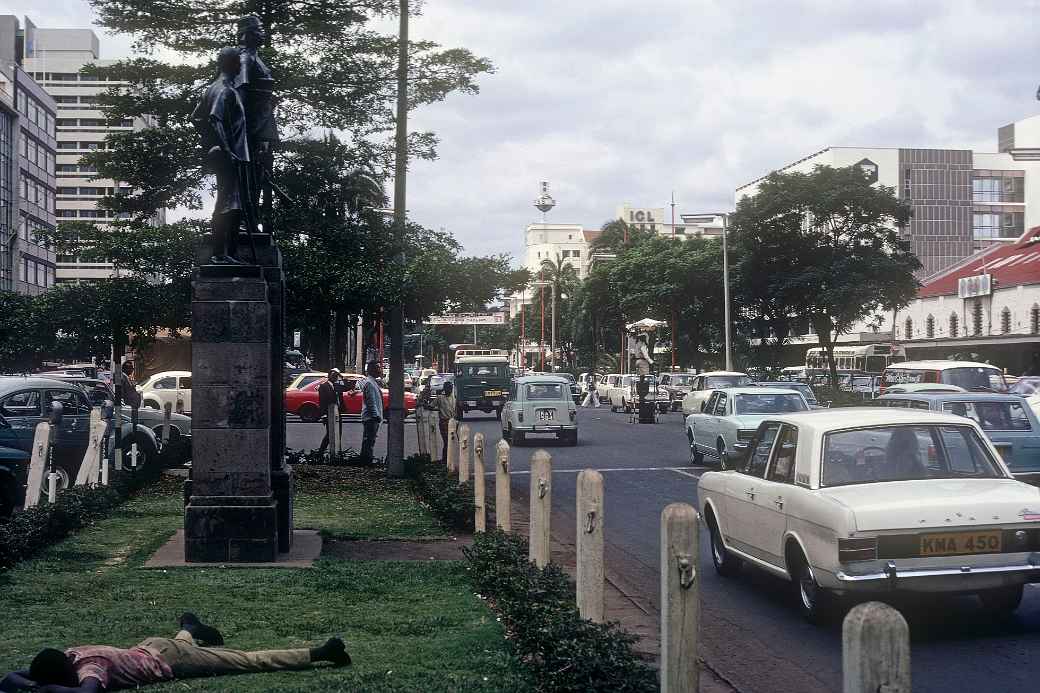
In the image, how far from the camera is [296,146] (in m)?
18.5

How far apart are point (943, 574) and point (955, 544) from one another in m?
0.21

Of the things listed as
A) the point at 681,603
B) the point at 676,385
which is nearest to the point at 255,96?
the point at 681,603

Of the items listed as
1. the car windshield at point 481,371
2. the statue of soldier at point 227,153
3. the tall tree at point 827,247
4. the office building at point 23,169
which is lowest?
the car windshield at point 481,371

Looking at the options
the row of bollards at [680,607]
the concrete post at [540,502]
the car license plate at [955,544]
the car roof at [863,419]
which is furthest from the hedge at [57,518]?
the car license plate at [955,544]

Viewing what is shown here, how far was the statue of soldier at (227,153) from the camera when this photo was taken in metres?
11.6

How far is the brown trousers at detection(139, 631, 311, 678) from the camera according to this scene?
21.2ft

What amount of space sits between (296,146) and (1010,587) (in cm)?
1309

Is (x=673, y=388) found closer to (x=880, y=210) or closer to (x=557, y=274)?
(x=880, y=210)

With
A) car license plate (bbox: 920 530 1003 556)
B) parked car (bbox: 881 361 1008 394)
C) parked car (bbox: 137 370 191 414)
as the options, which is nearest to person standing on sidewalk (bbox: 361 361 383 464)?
parked car (bbox: 881 361 1008 394)

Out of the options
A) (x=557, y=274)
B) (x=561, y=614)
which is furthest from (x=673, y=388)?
(x=557, y=274)

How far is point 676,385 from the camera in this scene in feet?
177

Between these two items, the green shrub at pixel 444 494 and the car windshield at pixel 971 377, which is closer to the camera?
the green shrub at pixel 444 494

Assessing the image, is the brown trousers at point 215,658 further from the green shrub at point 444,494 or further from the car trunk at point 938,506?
the green shrub at point 444,494

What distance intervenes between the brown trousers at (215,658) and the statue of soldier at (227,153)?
18.1ft
